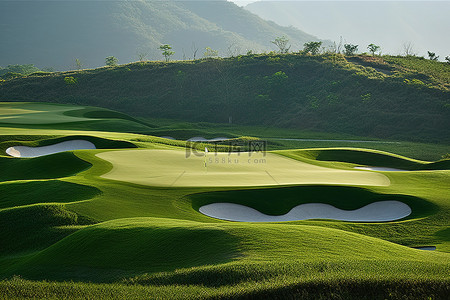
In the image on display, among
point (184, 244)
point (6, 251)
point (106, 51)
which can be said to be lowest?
point (6, 251)

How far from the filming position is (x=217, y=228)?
25.8ft

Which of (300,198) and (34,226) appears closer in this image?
(34,226)

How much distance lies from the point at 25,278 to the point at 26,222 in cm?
342

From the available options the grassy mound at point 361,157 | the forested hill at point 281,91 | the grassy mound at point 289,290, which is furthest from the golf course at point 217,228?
the forested hill at point 281,91

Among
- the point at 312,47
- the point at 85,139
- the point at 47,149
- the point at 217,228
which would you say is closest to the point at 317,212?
the point at 217,228

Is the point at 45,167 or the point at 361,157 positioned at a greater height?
the point at 361,157

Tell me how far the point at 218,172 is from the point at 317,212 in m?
4.26

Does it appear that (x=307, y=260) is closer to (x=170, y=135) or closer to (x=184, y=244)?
(x=184, y=244)

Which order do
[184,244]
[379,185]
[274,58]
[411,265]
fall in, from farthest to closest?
1. [274,58]
2. [379,185]
3. [184,244]
4. [411,265]

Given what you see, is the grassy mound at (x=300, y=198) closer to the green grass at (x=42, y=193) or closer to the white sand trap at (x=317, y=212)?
the white sand trap at (x=317, y=212)

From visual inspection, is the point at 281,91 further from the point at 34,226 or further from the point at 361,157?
the point at 34,226

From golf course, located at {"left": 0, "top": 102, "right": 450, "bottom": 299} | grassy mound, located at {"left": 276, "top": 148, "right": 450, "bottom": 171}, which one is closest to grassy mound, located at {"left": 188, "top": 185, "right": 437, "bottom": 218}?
golf course, located at {"left": 0, "top": 102, "right": 450, "bottom": 299}

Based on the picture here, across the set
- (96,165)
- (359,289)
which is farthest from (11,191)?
(359,289)

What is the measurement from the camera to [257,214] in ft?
41.3
